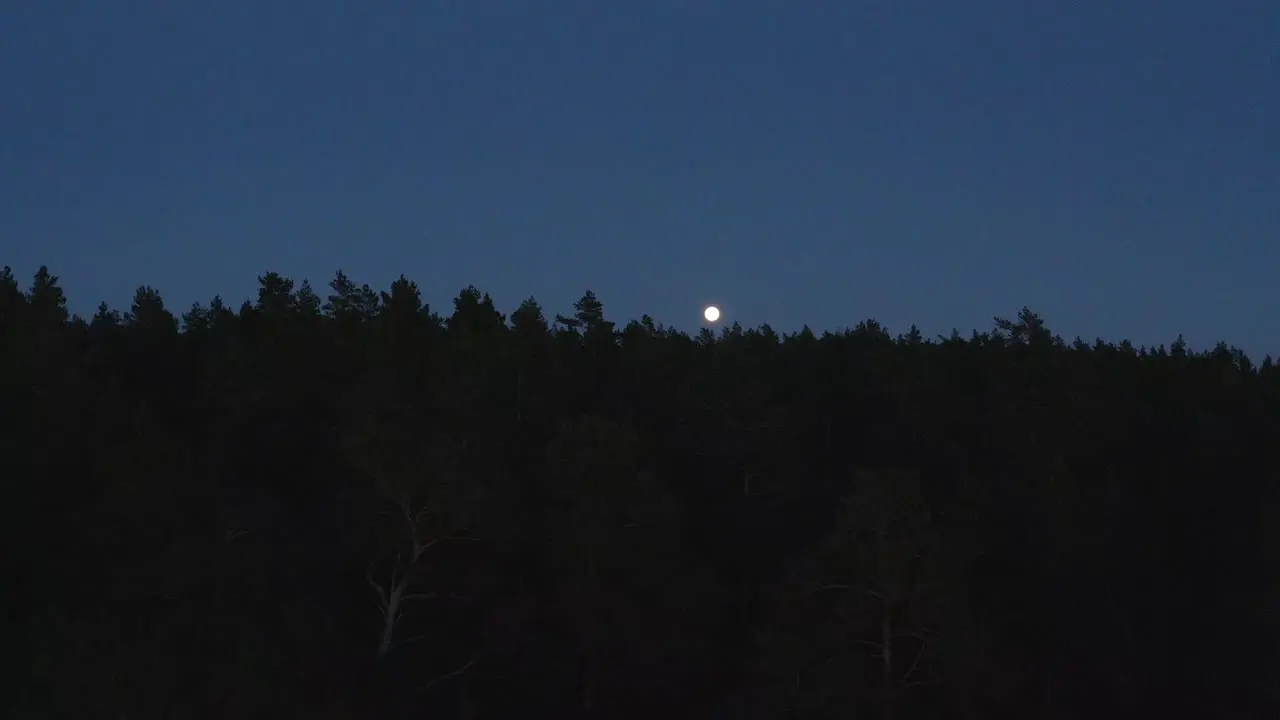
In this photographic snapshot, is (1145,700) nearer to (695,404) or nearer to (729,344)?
(695,404)

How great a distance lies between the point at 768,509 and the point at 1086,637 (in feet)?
34.4

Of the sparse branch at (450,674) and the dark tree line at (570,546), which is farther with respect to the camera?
the sparse branch at (450,674)

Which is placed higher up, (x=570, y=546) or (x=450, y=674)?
(x=570, y=546)

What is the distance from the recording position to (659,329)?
162ft

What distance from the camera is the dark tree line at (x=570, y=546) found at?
24.0 metres

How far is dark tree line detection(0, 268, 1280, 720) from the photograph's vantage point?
2398cm

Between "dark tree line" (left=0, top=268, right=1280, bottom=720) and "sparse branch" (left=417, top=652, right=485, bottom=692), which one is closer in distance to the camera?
"dark tree line" (left=0, top=268, right=1280, bottom=720)

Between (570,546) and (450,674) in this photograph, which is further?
(570,546)

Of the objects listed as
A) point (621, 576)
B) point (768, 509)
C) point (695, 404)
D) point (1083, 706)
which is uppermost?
point (695, 404)

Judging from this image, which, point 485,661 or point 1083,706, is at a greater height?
point 485,661

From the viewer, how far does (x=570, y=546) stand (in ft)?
90.4

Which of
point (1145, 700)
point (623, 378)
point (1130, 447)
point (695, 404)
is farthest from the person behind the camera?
point (623, 378)

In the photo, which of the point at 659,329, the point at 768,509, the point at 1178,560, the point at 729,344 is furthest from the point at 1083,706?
the point at 659,329

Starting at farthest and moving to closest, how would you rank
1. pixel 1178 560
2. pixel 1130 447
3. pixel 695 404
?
pixel 1130 447 < pixel 695 404 < pixel 1178 560
